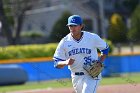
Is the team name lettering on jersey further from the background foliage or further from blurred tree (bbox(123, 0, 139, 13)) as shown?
blurred tree (bbox(123, 0, 139, 13))

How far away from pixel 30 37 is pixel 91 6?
8.99 m

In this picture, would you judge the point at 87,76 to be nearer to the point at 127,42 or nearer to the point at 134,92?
the point at 134,92

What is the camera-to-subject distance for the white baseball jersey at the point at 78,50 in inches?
Answer: 327

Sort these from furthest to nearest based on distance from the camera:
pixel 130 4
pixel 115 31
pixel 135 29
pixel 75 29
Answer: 1. pixel 130 4
2. pixel 135 29
3. pixel 115 31
4. pixel 75 29

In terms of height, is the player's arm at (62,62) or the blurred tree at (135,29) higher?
the player's arm at (62,62)

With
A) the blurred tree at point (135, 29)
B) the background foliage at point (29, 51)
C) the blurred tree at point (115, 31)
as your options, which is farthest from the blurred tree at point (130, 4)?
the background foliage at point (29, 51)

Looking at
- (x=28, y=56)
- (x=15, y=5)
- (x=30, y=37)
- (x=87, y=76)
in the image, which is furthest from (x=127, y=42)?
(x=87, y=76)

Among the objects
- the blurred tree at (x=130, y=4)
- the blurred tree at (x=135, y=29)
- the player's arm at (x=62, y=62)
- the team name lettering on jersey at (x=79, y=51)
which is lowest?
the blurred tree at (x=135, y=29)

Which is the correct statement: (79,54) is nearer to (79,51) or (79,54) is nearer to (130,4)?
(79,51)

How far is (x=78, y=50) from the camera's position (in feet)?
27.2

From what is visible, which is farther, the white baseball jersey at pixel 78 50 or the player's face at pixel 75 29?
the white baseball jersey at pixel 78 50

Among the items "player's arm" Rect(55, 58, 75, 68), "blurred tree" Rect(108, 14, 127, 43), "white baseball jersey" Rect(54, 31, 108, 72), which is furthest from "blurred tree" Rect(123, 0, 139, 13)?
"player's arm" Rect(55, 58, 75, 68)

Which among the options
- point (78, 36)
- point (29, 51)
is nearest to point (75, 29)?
point (78, 36)

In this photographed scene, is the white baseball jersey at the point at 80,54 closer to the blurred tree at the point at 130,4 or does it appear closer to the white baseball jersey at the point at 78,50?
the white baseball jersey at the point at 78,50
